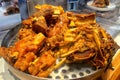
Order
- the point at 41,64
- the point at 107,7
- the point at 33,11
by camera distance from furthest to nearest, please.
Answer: the point at 107,7 < the point at 33,11 < the point at 41,64

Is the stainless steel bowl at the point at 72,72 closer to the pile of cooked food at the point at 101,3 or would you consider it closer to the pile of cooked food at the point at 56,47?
the pile of cooked food at the point at 56,47

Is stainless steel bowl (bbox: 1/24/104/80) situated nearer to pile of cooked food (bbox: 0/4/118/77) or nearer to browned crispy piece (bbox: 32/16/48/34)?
pile of cooked food (bbox: 0/4/118/77)

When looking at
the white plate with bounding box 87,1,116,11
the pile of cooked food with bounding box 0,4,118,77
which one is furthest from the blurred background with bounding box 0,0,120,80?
the pile of cooked food with bounding box 0,4,118,77

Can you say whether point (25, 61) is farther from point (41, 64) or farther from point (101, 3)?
point (101, 3)

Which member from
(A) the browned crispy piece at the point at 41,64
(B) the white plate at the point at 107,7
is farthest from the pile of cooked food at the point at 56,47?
(B) the white plate at the point at 107,7

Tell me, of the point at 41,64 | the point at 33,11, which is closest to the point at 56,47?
the point at 41,64

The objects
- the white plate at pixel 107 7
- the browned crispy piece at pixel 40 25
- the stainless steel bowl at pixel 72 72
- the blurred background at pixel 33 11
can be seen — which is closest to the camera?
the stainless steel bowl at pixel 72 72

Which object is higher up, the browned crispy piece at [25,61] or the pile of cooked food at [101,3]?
the pile of cooked food at [101,3]

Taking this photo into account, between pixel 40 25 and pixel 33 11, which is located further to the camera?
pixel 33 11

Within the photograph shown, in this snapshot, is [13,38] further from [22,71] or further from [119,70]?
[119,70]

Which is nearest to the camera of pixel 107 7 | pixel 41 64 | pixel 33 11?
pixel 41 64
